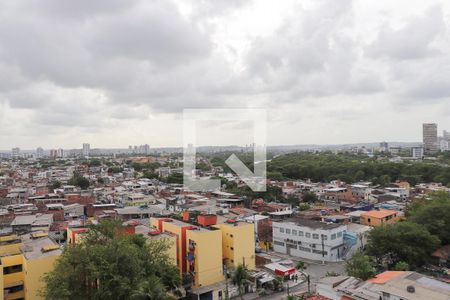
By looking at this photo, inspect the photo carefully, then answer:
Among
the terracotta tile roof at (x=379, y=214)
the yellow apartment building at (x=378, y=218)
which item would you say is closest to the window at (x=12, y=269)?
the yellow apartment building at (x=378, y=218)

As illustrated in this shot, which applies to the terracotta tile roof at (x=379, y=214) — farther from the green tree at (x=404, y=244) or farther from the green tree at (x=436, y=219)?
the green tree at (x=404, y=244)

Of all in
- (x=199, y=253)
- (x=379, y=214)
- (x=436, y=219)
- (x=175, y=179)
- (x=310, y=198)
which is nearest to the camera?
(x=199, y=253)

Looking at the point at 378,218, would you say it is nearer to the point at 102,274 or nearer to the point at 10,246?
the point at 102,274

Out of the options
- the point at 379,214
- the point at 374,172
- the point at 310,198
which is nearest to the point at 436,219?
the point at 379,214

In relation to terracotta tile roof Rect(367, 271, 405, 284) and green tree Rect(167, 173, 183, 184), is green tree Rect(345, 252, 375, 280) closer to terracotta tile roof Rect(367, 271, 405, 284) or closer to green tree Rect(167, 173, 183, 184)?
terracotta tile roof Rect(367, 271, 405, 284)

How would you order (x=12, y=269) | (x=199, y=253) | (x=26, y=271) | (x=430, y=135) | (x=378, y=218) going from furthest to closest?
(x=430, y=135) < (x=378, y=218) < (x=199, y=253) < (x=12, y=269) < (x=26, y=271)

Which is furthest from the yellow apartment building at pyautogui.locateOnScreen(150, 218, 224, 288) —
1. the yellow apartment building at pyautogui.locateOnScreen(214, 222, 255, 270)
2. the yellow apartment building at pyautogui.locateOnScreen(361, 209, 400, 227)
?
the yellow apartment building at pyautogui.locateOnScreen(361, 209, 400, 227)
